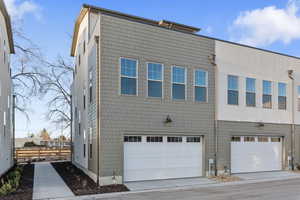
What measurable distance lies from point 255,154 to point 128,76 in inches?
349

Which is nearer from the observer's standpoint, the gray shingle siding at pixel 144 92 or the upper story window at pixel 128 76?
the gray shingle siding at pixel 144 92

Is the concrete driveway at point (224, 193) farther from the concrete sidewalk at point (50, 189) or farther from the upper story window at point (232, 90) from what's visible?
the upper story window at point (232, 90)

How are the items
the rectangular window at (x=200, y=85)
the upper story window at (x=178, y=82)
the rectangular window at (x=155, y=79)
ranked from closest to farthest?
1. the rectangular window at (x=155, y=79)
2. the upper story window at (x=178, y=82)
3. the rectangular window at (x=200, y=85)

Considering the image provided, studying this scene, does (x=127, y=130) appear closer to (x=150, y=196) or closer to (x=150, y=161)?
(x=150, y=161)

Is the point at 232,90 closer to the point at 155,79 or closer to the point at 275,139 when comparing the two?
the point at 275,139

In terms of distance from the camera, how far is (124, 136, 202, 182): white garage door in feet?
43.9

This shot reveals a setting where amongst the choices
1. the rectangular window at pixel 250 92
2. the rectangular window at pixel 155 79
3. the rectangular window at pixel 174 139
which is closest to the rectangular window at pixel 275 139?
the rectangular window at pixel 250 92

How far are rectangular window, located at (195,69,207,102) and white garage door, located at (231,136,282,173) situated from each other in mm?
3128

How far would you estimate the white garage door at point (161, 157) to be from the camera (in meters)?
13.4

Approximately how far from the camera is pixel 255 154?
17.0m

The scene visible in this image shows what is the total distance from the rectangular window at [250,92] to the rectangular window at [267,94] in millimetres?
883

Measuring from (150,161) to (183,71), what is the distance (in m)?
4.71

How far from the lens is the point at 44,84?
32062mm

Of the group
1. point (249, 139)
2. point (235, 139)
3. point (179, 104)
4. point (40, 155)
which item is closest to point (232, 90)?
point (235, 139)
